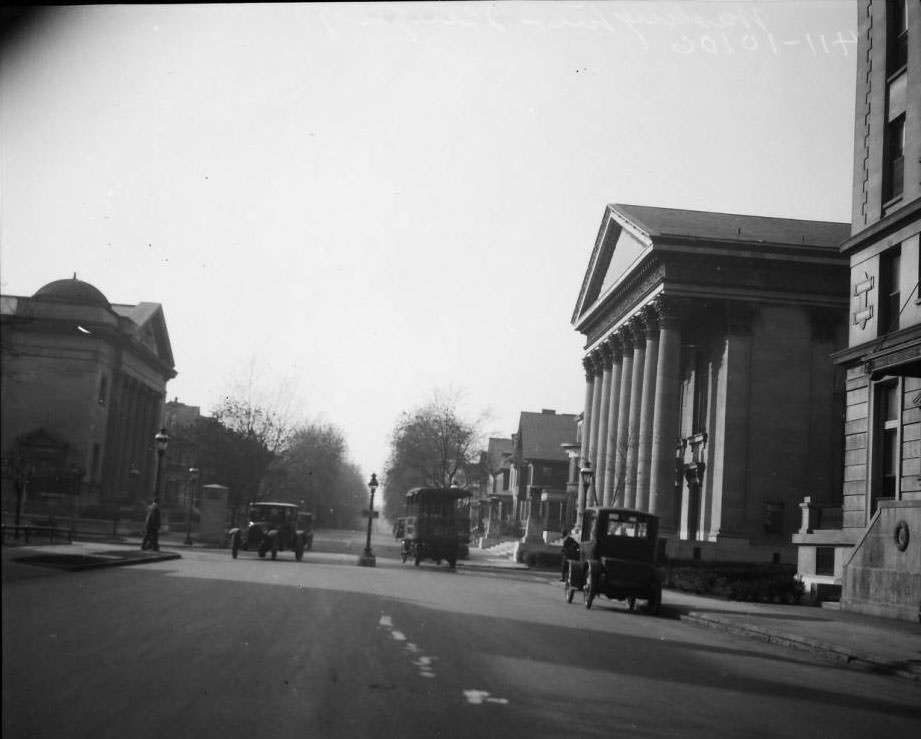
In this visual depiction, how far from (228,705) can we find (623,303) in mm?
50971

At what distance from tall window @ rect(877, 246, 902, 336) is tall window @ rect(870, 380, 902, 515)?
5.50ft

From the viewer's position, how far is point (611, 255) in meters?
60.5

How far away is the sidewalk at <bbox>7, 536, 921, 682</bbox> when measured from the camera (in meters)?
14.5

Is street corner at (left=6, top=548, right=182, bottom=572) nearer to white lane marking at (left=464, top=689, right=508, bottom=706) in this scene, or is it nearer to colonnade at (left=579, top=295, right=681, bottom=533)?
white lane marking at (left=464, top=689, right=508, bottom=706)

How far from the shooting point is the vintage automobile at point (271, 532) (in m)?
36.3

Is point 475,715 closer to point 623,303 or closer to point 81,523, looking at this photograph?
point 81,523

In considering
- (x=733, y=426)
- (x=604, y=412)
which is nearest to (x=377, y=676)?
(x=733, y=426)

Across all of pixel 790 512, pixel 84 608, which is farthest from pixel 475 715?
pixel 790 512

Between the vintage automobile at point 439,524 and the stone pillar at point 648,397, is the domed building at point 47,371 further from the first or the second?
the stone pillar at point 648,397

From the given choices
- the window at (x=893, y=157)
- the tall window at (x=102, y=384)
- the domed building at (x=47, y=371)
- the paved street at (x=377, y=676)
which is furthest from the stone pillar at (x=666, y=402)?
the paved street at (x=377, y=676)

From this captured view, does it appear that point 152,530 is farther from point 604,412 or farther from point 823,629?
point 604,412

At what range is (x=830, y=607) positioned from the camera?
2522cm

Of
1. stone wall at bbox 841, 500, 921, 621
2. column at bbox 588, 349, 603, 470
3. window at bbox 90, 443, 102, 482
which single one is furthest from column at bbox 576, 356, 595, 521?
stone wall at bbox 841, 500, 921, 621

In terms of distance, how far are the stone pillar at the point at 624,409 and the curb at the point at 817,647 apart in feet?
107
